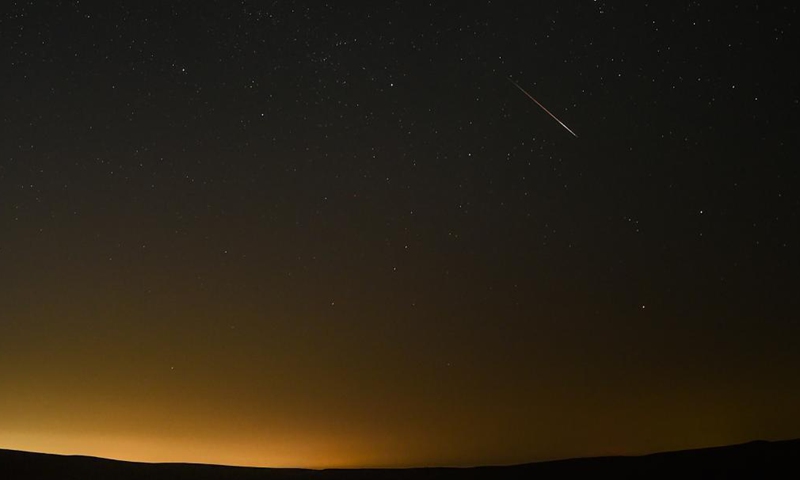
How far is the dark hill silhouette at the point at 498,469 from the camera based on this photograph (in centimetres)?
1475

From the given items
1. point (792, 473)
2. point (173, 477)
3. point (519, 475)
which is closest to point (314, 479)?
point (173, 477)

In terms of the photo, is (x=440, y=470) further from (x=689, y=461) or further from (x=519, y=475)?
(x=689, y=461)

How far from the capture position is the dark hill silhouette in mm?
14750

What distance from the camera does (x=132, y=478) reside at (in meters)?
15.3

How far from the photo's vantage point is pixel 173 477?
15664 millimetres

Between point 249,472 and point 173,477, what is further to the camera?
point 249,472

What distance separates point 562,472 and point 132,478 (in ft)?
27.2

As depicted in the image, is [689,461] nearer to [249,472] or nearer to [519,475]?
[519,475]

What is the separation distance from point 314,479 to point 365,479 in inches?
48.7

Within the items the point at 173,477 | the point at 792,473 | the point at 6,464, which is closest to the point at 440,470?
the point at 173,477

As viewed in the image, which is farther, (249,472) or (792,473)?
(249,472)

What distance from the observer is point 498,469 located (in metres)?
17.6

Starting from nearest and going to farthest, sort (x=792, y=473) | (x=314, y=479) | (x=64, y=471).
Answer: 1. (x=792, y=473)
2. (x=64, y=471)
3. (x=314, y=479)

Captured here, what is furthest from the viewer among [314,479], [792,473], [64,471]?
[314,479]
